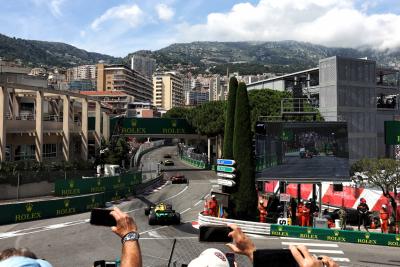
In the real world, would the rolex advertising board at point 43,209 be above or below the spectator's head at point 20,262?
below

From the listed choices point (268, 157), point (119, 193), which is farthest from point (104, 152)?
point (268, 157)

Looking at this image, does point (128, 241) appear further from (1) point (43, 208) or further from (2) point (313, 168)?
(1) point (43, 208)

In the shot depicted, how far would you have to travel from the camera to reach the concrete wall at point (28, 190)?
107 feet

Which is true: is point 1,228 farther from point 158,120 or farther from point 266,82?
point 266,82

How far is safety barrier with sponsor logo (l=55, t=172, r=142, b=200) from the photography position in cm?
3507

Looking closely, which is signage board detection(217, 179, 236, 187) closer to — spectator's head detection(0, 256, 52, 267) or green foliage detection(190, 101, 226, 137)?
spectator's head detection(0, 256, 52, 267)

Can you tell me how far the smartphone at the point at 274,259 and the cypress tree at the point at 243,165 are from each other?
21.9 metres

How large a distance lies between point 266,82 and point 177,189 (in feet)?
130

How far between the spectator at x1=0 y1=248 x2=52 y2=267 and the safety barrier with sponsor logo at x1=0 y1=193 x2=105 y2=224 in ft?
84.3

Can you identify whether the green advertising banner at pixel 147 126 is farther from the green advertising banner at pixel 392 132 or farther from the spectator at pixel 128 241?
the spectator at pixel 128 241

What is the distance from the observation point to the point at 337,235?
21516mm

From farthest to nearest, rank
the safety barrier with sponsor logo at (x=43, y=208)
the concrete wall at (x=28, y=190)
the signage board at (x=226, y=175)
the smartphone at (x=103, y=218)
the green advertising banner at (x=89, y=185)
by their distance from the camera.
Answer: the green advertising banner at (x=89, y=185) < the concrete wall at (x=28, y=190) < the safety barrier with sponsor logo at (x=43, y=208) < the signage board at (x=226, y=175) < the smartphone at (x=103, y=218)

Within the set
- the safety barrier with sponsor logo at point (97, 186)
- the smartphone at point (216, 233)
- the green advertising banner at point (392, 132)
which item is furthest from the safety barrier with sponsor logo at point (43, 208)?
the green advertising banner at point (392, 132)

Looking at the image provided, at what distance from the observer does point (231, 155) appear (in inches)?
1033
